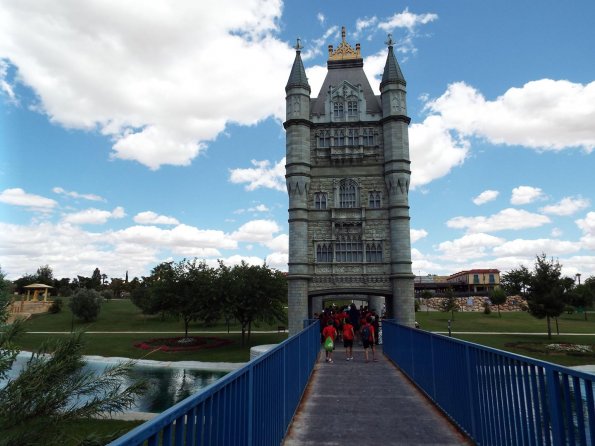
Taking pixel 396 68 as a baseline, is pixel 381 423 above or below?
below

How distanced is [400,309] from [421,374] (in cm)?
2139

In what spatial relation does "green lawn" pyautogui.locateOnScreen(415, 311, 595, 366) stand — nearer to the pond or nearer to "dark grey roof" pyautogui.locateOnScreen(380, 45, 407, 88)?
the pond

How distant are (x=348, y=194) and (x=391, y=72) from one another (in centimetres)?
1059

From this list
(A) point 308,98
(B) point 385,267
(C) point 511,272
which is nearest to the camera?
(B) point 385,267

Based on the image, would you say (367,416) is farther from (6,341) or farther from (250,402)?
(6,341)

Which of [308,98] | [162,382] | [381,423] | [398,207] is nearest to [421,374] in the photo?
[381,423]

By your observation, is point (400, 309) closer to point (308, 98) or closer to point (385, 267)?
point (385, 267)

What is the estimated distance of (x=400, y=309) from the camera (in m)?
31.1

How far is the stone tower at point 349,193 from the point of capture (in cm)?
3216

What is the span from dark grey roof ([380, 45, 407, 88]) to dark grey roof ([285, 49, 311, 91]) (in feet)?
21.1

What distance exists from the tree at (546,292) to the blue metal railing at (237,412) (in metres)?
36.8

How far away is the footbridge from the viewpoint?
3508mm

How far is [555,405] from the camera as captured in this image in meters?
A: 3.97

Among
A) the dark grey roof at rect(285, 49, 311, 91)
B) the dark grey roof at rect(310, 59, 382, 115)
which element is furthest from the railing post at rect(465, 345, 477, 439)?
the dark grey roof at rect(285, 49, 311, 91)
